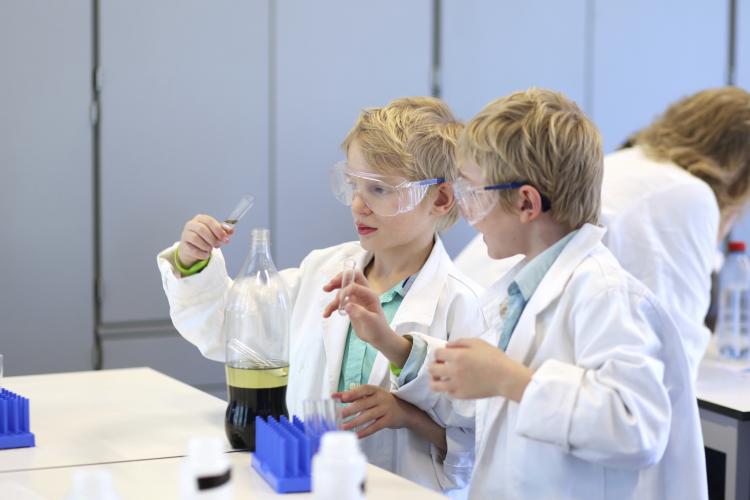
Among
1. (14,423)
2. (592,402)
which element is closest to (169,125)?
(14,423)

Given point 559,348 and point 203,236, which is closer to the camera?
point 559,348

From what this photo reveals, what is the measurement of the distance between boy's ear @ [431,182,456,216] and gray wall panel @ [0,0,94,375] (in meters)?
1.71

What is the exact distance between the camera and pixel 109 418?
70.4 inches

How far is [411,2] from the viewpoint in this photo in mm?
3619

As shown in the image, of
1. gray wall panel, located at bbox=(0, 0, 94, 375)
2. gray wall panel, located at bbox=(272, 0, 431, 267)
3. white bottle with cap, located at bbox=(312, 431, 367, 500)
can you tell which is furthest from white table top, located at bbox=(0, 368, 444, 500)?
gray wall panel, located at bbox=(272, 0, 431, 267)

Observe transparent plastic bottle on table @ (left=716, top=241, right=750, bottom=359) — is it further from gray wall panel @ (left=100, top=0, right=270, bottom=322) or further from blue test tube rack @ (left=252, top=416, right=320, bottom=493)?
blue test tube rack @ (left=252, top=416, right=320, bottom=493)

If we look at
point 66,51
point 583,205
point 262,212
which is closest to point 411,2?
point 262,212

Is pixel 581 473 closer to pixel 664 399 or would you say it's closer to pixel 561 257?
pixel 664 399

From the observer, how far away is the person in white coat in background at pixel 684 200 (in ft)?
8.34

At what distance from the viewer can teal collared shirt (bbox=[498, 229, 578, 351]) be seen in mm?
1547

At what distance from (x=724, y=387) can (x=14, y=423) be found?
1731mm

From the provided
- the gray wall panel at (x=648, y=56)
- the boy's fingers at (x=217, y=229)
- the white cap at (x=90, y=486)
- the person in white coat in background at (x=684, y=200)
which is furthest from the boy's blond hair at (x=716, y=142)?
the white cap at (x=90, y=486)

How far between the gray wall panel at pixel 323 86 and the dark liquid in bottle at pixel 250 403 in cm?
196

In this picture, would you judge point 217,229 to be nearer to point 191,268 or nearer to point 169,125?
point 191,268
